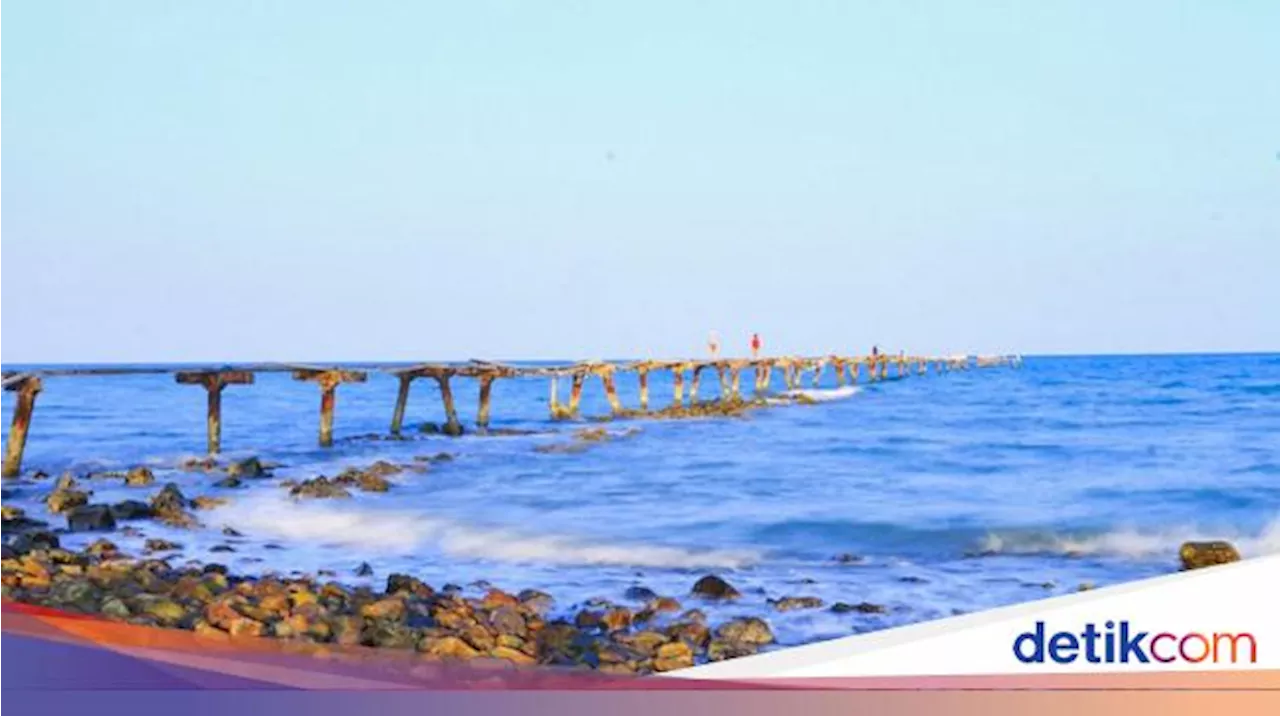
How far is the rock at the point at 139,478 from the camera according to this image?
11999 millimetres

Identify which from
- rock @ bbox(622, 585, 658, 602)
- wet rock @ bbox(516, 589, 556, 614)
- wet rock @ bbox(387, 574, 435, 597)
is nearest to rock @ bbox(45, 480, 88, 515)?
wet rock @ bbox(387, 574, 435, 597)

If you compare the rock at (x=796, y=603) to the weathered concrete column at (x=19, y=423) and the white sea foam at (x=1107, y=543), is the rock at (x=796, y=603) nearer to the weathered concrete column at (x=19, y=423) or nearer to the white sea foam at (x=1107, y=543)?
the white sea foam at (x=1107, y=543)

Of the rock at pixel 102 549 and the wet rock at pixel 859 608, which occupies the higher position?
the wet rock at pixel 859 608

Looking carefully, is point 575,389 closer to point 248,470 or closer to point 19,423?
point 248,470

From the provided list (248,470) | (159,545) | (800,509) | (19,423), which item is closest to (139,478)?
(248,470)

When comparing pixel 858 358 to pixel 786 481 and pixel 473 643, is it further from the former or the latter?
pixel 473 643

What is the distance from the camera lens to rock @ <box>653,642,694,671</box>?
4.52 m

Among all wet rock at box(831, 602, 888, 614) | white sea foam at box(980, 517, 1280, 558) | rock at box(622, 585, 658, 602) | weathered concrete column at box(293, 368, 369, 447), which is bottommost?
rock at box(622, 585, 658, 602)

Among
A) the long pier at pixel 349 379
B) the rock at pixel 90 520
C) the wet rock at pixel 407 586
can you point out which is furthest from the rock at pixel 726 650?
the long pier at pixel 349 379

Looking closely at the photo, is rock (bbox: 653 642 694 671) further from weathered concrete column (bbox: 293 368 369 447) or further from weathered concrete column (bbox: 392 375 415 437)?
weathered concrete column (bbox: 392 375 415 437)

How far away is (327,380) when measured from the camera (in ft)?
49.8

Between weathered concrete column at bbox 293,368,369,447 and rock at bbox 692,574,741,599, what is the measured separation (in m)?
10.0

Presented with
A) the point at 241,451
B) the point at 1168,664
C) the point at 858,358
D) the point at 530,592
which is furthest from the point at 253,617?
the point at 858,358

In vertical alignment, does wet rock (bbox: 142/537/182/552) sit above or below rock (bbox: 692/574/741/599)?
below
